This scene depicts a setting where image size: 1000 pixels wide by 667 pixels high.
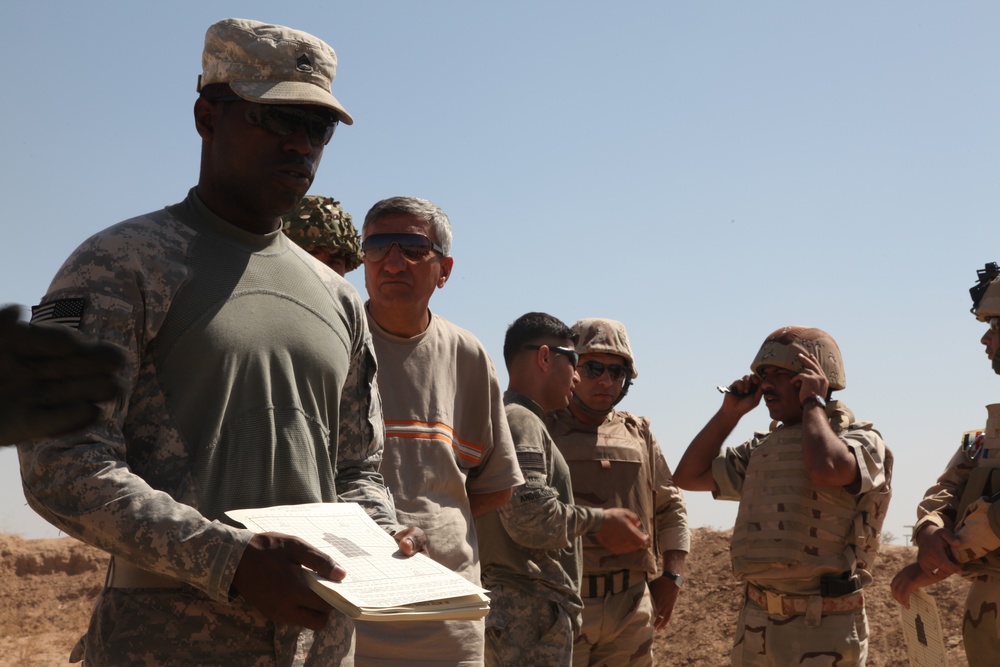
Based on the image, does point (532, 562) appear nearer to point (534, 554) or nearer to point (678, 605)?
point (534, 554)

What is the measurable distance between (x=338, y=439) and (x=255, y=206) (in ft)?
2.10

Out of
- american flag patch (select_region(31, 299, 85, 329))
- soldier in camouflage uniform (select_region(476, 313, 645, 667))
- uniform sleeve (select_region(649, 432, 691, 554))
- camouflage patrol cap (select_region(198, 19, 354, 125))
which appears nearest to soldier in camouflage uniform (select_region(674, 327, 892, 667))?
uniform sleeve (select_region(649, 432, 691, 554))

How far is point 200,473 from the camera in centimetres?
262

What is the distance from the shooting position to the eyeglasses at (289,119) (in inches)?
114

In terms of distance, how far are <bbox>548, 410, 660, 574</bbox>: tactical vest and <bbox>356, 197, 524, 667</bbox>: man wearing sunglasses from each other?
242cm

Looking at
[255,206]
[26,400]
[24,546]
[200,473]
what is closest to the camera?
[26,400]

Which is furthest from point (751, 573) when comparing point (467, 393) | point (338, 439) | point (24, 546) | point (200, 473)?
point (24, 546)

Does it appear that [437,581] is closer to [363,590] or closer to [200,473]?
[363,590]

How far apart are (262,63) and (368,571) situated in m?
1.29

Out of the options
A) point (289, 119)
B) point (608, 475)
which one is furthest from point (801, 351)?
point (289, 119)

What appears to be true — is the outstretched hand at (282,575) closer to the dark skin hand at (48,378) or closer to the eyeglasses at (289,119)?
the dark skin hand at (48,378)

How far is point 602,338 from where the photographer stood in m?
7.38

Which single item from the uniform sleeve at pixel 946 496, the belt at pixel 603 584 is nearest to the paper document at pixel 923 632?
the uniform sleeve at pixel 946 496

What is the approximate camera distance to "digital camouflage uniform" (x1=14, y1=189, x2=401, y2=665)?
244 cm
